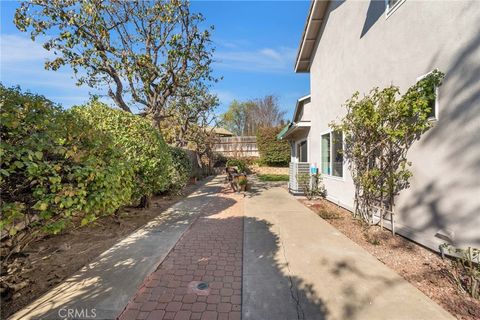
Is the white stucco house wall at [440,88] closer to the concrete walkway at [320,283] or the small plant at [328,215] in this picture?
the small plant at [328,215]

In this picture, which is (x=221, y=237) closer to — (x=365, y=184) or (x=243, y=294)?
(x=243, y=294)

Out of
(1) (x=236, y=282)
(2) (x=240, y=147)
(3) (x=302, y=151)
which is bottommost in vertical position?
(1) (x=236, y=282)

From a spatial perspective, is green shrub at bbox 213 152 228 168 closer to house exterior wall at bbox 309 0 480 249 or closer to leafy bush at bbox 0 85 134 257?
house exterior wall at bbox 309 0 480 249

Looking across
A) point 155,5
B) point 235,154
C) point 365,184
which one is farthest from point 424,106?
point 235,154

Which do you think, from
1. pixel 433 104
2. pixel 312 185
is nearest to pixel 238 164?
pixel 312 185

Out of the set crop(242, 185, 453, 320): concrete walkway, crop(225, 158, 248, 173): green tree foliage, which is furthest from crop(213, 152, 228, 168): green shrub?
crop(242, 185, 453, 320): concrete walkway

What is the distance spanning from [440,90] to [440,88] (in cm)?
4

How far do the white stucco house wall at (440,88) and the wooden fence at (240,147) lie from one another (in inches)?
624

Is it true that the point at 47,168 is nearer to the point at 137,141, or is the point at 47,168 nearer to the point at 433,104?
the point at 137,141

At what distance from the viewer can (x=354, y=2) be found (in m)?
6.66

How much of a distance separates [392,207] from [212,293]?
4.14 metres

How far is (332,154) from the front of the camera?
781cm

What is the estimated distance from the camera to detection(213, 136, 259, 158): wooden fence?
75.2 ft

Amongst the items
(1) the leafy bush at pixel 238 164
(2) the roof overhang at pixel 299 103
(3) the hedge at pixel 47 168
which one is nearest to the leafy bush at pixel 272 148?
(1) the leafy bush at pixel 238 164
